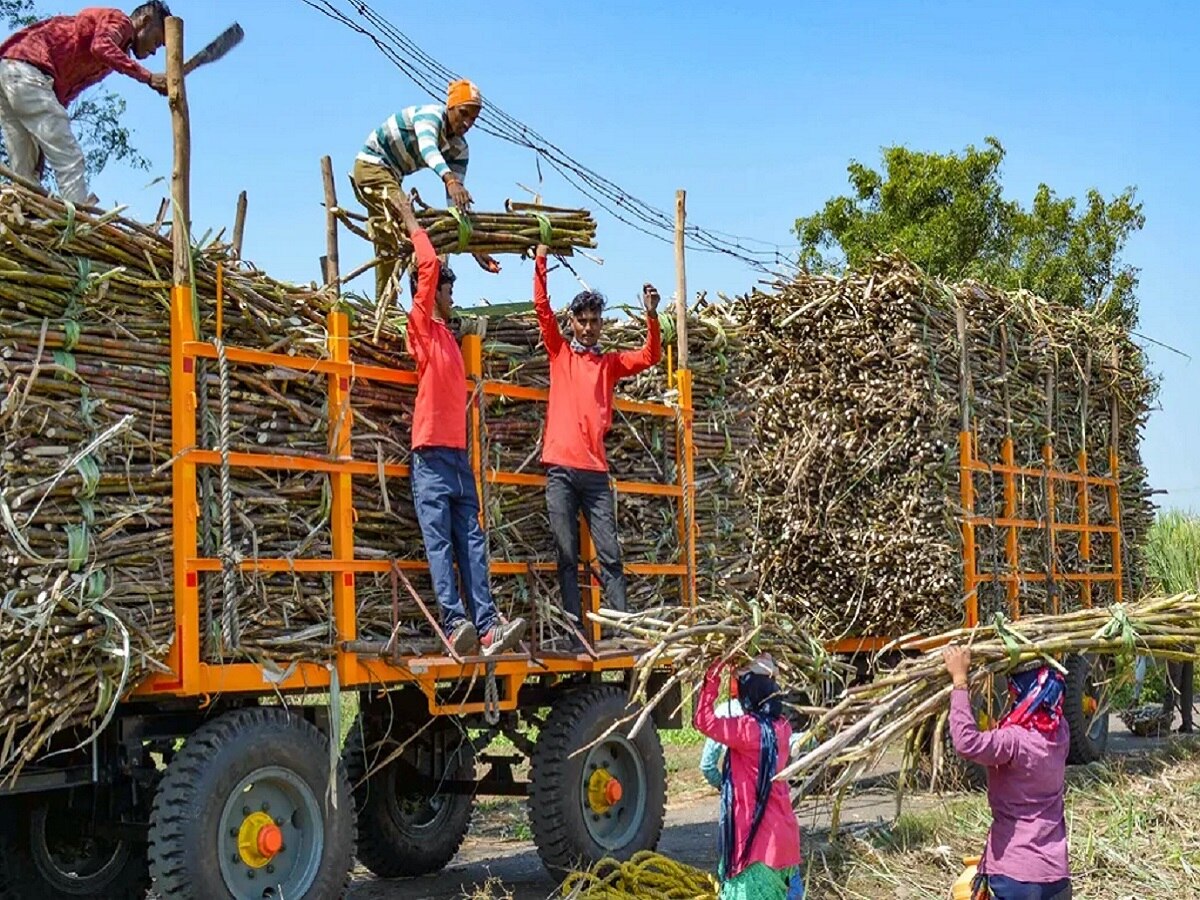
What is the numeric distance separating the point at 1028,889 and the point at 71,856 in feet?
14.3

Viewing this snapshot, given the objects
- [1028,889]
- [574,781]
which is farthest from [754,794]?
[574,781]

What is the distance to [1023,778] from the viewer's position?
543 cm

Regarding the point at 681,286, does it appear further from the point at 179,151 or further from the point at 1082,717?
the point at 1082,717

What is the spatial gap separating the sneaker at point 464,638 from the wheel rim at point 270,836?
3.21ft

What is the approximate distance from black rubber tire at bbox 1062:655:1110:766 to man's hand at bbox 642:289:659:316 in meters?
5.60

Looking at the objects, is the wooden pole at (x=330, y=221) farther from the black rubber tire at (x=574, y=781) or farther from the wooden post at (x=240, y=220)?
the black rubber tire at (x=574, y=781)

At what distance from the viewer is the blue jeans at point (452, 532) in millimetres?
7457

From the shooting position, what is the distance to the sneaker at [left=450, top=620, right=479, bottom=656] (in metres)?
7.29

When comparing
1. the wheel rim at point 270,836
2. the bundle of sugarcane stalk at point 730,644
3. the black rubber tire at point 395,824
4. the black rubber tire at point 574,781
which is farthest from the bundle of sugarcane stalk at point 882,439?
the wheel rim at point 270,836

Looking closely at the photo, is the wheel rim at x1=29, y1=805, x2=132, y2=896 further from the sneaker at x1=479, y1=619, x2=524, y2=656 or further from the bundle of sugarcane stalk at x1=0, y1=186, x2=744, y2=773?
the sneaker at x1=479, y1=619, x2=524, y2=656

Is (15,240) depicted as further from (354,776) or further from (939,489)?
(939,489)

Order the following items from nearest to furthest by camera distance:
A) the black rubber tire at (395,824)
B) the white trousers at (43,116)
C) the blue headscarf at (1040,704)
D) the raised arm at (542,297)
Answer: the blue headscarf at (1040,704) → the white trousers at (43,116) → the raised arm at (542,297) → the black rubber tire at (395,824)

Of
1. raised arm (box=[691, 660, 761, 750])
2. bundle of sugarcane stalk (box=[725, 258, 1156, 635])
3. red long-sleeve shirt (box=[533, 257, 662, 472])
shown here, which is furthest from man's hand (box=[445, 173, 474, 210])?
raised arm (box=[691, 660, 761, 750])

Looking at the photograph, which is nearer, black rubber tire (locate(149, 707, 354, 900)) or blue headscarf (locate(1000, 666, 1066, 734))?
blue headscarf (locate(1000, 666, 1066, 734))
